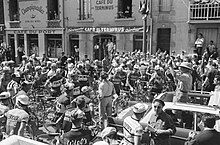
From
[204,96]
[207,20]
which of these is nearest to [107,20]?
[207,20]

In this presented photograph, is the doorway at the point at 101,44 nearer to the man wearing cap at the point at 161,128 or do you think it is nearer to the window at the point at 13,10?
the window at the point at 13,10

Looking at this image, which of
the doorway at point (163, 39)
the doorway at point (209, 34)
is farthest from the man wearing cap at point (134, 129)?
the doorway at point (163, 39)

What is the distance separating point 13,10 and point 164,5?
15051 mm

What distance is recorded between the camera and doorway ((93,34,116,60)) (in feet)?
61.8

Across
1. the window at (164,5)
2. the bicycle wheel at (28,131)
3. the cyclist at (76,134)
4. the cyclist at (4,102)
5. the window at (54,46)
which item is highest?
the window at (164,5)

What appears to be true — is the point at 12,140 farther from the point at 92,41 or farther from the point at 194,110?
the point at 92,41

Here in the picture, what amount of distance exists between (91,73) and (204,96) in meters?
4.90

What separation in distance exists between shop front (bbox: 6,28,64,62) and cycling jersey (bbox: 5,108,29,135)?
16.7m

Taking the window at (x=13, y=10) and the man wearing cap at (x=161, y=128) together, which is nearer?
the man wearing cap at (x=161, y=128)

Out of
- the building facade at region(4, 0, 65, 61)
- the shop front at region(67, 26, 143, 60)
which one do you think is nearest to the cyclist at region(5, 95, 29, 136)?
the shop front at region(67, 26, 143, 60)

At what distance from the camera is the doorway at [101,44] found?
18852mm

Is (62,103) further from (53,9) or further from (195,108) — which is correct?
(53,9)

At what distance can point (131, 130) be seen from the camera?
Result: 382cm

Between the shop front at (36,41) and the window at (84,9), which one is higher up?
the window at (84,9)
